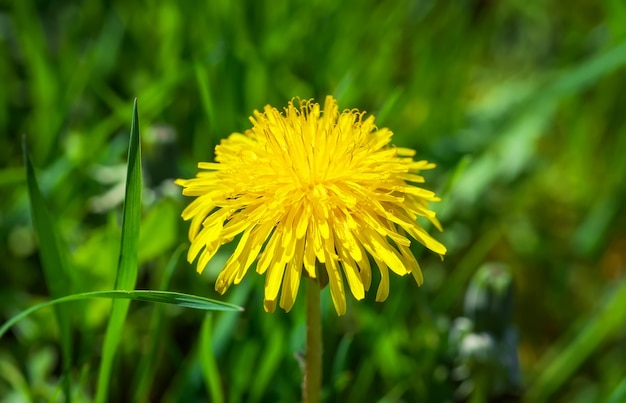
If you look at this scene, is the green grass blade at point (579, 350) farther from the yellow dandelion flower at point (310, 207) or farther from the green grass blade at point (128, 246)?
the green grass blade at point (128, 246)

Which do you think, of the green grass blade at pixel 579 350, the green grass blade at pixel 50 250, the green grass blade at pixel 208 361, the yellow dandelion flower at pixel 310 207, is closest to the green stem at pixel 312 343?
the yellow dandelion flower at pixel 310 207

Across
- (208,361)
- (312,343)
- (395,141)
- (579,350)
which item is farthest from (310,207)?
(395,141)

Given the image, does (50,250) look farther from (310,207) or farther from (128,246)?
(310,207)

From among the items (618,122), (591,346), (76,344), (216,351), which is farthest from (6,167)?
(618,122)

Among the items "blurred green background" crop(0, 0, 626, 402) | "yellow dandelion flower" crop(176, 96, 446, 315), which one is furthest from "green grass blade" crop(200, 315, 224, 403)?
"yellow dandelion flower" crop(176, 96, 446, 315)

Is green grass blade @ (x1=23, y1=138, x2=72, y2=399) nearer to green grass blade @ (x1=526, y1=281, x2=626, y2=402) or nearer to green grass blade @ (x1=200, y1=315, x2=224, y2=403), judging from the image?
green grass blade @ (x1=200, y1=315, x2=224, y2=403)

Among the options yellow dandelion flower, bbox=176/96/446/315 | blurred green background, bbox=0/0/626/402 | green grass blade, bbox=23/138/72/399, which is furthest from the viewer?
Result: blurred green background, bbox=0/0/626/402
